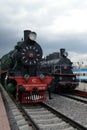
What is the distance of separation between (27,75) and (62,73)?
7462 millimetres

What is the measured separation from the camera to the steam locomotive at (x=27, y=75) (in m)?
13.9

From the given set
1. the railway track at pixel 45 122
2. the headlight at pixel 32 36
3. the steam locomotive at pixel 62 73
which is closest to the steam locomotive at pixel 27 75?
the headlight at pixel 32 36

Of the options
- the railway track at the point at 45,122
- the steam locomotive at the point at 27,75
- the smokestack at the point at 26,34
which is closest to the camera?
the railway track at the point at 45,122

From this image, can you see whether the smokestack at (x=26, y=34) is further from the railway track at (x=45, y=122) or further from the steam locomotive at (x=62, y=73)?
the steam locomotive at (x=62, y=73)

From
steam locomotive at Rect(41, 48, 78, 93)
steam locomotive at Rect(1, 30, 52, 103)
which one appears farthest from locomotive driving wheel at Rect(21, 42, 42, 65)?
steam locomotive at Rect(41, 48, 78, 93)

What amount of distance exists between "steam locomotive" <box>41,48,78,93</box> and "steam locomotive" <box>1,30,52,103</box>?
5.25 metres

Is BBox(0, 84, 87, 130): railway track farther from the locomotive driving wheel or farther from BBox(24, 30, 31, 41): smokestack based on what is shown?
BBox(24, 30, 31, 41): smokestack

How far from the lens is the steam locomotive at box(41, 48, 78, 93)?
67.6 ft

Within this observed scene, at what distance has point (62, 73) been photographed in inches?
839

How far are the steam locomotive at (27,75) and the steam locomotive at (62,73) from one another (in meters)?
5.25

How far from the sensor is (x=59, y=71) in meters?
21.5

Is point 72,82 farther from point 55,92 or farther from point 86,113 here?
point 86,113

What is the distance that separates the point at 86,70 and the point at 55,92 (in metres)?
13.4

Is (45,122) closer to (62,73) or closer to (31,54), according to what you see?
(31,54)
